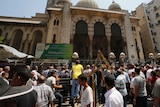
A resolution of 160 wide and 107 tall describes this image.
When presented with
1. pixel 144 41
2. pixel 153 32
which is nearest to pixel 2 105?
pixel 144 41

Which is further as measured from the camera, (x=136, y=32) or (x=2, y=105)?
(x=136, y=32)

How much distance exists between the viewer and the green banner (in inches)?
440

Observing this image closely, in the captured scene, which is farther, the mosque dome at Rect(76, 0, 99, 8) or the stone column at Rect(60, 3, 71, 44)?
the mosque dome at Rect(76, 0, 99, 8)

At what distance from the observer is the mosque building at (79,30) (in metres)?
17.8

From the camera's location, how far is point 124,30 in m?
19.3

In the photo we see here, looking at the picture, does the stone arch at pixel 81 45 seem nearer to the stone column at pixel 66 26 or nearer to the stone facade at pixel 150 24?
the stone column at pixel 66 26

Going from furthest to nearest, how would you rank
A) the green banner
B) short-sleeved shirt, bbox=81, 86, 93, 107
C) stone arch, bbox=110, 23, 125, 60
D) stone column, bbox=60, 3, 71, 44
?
stone arch, bbox=110, 23, 125, 60
stone column, bbox=60, 3, 71, 44
the green banner
short-sleeved shirt, bbox=81, 86, 93, 107

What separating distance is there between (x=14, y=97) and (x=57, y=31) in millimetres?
18027

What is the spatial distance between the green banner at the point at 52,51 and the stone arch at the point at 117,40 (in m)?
10.2

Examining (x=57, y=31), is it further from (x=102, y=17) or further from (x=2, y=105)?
(x=2, y=105)

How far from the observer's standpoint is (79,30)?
17.8 meters

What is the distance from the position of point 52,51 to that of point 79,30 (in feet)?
25.2

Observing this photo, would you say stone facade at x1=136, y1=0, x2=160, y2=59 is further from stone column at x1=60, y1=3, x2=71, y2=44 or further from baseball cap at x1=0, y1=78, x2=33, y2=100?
baseball cap at x1=0, y1=78, x2=33, y2=100

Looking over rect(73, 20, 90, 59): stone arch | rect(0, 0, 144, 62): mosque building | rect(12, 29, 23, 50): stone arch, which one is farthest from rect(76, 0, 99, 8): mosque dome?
rect(12, 29, 23, 50): stone arch
